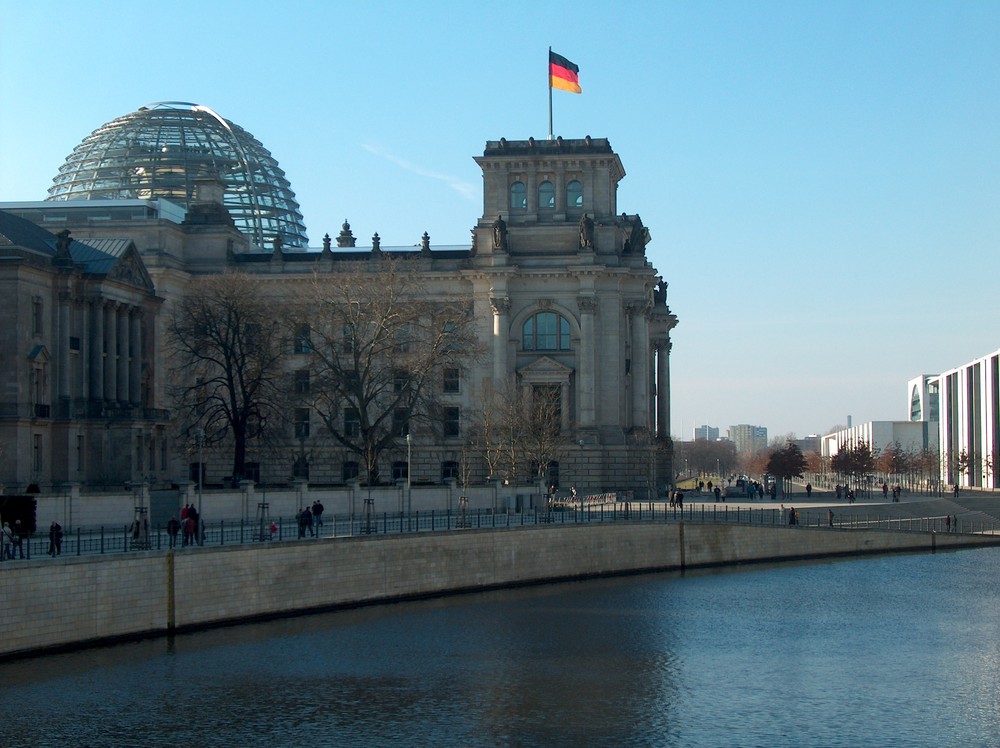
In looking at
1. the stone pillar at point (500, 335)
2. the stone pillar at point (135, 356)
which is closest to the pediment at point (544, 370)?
the stone pillar at point (500, 335)

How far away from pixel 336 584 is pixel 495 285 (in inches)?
2238

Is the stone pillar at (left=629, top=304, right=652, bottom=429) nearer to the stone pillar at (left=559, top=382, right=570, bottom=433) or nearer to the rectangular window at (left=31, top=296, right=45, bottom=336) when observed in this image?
the stone pillar at (left=559, top=382, right=570, bottom=433)

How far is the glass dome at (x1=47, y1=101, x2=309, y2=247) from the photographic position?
13562 cm

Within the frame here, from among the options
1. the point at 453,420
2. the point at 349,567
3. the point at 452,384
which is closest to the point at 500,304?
the point at 452,384

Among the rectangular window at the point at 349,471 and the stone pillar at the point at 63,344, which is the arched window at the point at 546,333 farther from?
the stone pillar at the point at 63,344

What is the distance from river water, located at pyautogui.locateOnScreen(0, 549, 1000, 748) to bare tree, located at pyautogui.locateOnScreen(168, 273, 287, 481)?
1060 inches

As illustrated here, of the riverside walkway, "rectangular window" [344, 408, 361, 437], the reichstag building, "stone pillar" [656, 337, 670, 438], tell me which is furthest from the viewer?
"stone pillar" [656, 337, 670, 438]

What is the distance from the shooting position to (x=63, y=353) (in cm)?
8219

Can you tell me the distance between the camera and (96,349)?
84438 millimetres

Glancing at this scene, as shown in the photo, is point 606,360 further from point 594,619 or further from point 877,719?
point 877,719

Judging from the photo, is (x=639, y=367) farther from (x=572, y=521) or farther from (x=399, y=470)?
(x=572, y=521)

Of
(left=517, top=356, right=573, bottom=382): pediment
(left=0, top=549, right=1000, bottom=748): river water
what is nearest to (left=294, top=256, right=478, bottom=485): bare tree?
(left=517, top=356, right=573, bottom=382): pediment

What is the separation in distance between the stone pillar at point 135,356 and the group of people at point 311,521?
28.1 metres

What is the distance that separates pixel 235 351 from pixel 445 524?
22708 mm
